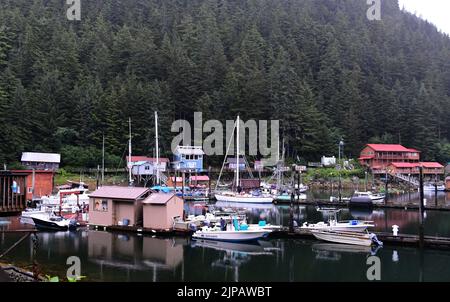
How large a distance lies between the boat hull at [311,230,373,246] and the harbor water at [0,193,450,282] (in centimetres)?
48

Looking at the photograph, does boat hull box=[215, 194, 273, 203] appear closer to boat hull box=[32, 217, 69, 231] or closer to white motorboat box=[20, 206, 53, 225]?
white motorboat box=[20, 206, 53, 225]

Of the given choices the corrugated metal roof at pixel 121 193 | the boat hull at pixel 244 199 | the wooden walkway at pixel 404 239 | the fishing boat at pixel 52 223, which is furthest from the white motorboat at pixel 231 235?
the boat hull at pixel 244 199

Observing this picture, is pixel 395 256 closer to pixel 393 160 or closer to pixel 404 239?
pixel 404 239

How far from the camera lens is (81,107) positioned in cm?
6888

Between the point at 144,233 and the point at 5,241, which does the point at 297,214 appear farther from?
the point at 5,241

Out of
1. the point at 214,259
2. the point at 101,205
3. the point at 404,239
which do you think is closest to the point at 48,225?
the point at 101,205

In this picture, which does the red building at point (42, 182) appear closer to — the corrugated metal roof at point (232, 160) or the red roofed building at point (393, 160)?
the corrugated metal roof at point (232, 160)

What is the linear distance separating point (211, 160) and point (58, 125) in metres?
24.9

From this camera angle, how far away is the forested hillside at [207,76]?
68438mm

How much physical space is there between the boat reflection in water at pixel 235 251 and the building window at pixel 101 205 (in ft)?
27.7

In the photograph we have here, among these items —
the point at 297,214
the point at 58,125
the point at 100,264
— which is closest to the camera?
the point at 100,264

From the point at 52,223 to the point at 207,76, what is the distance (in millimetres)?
54750

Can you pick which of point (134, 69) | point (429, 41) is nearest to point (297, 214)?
point (134, 69)

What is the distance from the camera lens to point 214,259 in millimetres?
25281
